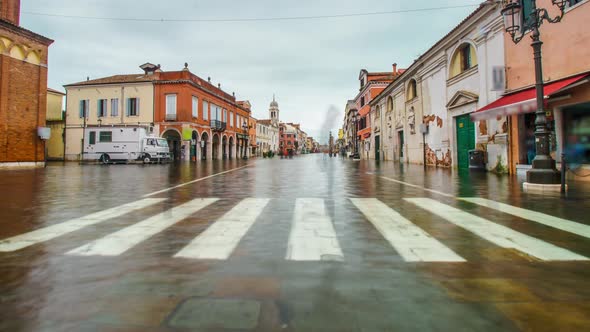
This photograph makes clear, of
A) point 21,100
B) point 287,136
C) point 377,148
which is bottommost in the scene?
point 377,148

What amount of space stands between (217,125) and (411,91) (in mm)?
24921

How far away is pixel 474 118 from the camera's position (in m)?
12.4

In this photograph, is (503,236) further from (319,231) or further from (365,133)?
(365,133)

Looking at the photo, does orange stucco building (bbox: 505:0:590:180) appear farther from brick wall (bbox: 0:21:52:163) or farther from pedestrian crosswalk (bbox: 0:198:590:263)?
brick wall (bbox: 0:21:52:163)

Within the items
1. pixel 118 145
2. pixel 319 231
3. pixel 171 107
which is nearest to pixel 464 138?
pixel 319 231

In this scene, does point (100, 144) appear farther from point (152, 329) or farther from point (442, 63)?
point (152, 329)

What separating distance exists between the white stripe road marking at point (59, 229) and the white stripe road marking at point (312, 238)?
2588 millimetres

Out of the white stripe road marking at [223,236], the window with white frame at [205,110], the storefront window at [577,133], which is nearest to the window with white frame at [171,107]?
the window with white frame at [205,110]

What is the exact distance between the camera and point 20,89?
64.2ft

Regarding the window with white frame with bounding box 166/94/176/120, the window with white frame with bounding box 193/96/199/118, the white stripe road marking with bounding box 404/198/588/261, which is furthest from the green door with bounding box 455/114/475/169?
the window with white frame with bounding box 166/94/176/120

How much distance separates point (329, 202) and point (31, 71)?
23563mm

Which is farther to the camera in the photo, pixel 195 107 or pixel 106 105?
pixel 195 107

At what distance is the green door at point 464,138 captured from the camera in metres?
15.2

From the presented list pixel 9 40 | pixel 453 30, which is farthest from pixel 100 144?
pixel 453 30
